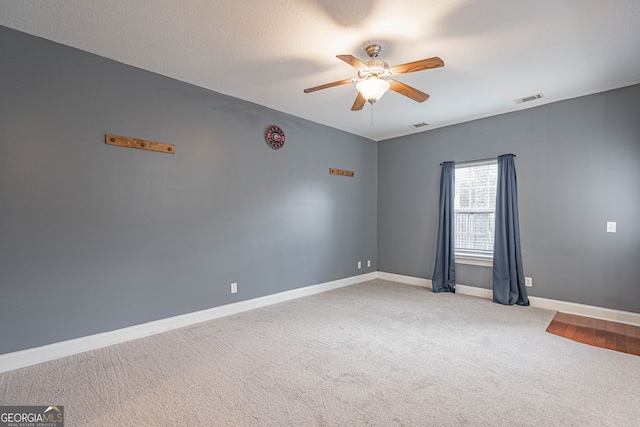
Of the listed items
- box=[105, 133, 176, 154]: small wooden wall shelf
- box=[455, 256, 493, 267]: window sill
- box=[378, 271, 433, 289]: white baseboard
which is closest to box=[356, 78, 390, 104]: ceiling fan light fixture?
box=[105, 133, 176, 154]: small wooden wall shelf

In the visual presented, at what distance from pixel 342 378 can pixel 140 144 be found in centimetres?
300

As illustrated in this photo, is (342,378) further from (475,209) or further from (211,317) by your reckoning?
(475,209)

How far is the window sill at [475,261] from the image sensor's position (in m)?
4.62

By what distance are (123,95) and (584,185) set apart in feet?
18.1

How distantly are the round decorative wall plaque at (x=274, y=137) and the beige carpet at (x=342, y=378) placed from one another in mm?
2426

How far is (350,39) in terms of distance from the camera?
265cm

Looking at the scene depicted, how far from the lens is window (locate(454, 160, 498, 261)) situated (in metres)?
4.72

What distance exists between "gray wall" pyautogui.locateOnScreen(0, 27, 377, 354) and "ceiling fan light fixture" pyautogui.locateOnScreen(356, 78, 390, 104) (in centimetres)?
197

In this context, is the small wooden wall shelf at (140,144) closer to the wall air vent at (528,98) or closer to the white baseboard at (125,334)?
the white baseboard at (125,334)

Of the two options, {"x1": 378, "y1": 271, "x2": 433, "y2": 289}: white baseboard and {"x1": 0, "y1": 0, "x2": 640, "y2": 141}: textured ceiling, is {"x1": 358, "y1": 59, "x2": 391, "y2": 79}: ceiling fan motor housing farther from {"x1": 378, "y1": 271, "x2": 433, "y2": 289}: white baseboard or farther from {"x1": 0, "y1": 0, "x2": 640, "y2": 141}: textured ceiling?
{"x1": 378, "y1": 271, "x2": 433, "y2": 289}: white baseboard

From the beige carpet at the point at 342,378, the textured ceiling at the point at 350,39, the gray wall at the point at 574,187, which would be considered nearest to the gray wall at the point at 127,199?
the textured ceiling at the point at 350,39

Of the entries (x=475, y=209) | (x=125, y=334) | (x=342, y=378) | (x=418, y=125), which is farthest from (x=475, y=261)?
(x=125, y=334)

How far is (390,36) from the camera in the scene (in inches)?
102

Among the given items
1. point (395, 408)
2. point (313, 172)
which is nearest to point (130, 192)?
point (313, 172)
